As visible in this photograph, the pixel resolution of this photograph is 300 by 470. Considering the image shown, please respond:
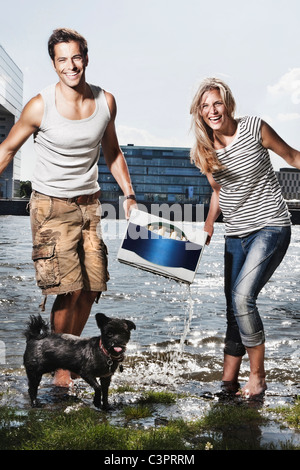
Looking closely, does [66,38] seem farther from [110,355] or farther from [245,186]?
[110,355]

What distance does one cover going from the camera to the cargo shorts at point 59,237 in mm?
4652

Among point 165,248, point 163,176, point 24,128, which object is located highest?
point 163,176

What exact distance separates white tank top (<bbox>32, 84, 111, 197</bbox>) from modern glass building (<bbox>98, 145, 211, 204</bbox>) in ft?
545

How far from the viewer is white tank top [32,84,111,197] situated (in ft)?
14.7

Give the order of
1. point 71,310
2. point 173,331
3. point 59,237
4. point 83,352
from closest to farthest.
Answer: point 83,352 < point 59,237 < point 71,310 < point 173,331

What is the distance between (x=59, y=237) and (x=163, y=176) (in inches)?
6784

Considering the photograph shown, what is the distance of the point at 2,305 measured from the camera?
11.1 m

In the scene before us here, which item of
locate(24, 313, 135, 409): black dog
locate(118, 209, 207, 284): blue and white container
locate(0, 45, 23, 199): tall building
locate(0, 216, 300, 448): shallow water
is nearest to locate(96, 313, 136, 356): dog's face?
locate(24, 313, 135, 409): black dog

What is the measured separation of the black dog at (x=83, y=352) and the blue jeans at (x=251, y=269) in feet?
3.03

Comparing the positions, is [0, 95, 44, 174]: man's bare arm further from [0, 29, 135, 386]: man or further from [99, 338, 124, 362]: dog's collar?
[99, 338, 124, 362]: dog's collar

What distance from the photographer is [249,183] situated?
4711 mm

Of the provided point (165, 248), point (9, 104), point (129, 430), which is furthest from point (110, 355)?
point (9, 104)

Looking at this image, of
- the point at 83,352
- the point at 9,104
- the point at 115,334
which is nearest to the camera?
the point at 115,334

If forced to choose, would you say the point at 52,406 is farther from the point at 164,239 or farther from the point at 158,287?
the point at 158,287
